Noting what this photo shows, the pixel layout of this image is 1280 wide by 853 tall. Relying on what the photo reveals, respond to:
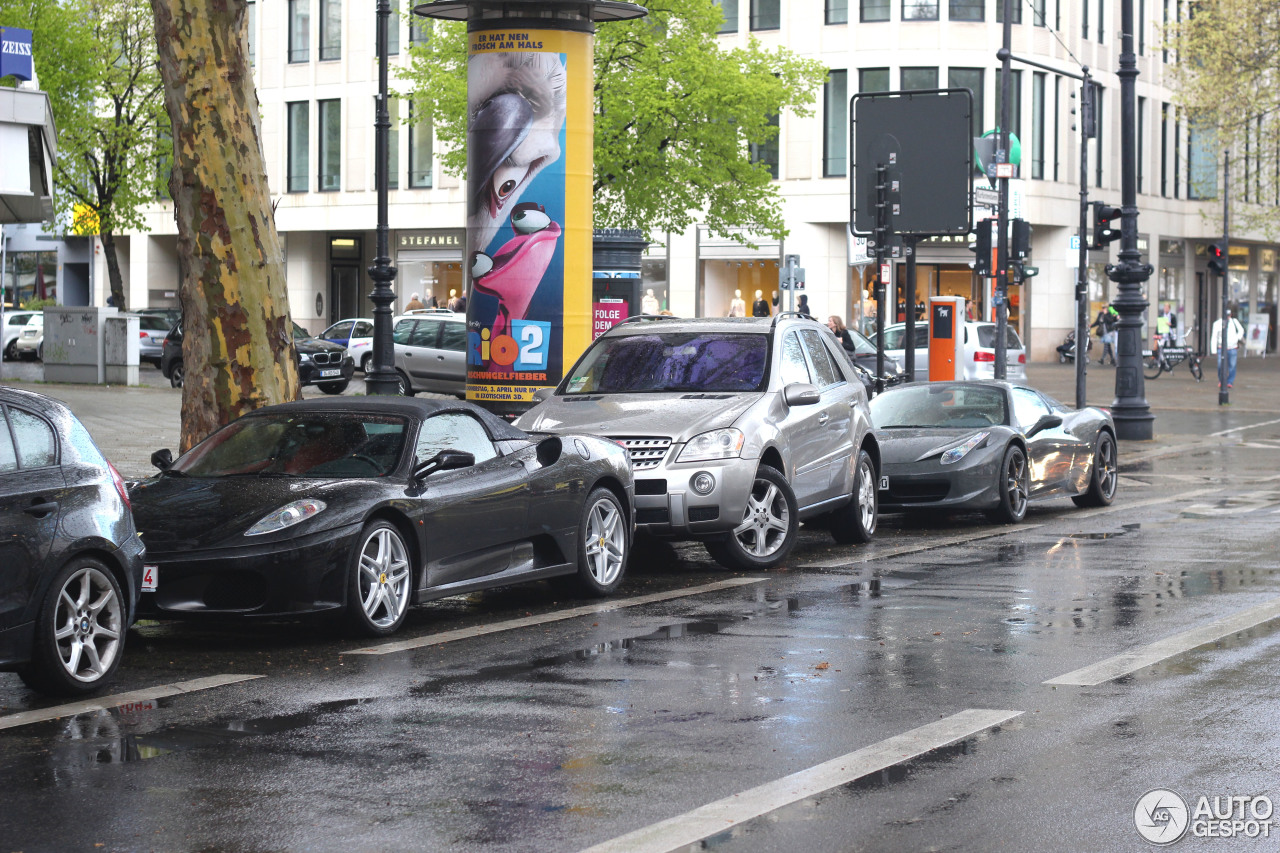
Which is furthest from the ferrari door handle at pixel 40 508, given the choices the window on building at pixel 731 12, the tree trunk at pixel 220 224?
the window on building at pixel 731 12

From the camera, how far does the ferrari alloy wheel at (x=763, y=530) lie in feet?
41.4

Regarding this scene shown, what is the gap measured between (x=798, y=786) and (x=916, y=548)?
8.18 m

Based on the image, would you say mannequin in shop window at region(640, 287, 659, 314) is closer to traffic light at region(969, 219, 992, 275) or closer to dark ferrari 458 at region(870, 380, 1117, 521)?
traffic light at region(969, 219, 992, 275)

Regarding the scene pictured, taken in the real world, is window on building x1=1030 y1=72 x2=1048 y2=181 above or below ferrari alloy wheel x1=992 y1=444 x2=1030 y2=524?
above

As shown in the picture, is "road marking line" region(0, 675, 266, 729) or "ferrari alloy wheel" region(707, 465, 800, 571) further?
"ferrari alloy wheel" region(707, 465, 800, 571)

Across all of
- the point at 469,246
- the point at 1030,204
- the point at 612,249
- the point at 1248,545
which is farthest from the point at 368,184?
the point at 1248,545

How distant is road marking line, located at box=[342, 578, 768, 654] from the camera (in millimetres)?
9234

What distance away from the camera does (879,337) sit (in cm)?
2338

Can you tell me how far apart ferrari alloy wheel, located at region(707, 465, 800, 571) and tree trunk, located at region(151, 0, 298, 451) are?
4.22m

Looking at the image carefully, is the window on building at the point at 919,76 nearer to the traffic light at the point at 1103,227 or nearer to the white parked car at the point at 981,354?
the white parked car at the point at 981,354

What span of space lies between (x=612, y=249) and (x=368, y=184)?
129 ft

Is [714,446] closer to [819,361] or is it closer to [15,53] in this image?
[819,361]

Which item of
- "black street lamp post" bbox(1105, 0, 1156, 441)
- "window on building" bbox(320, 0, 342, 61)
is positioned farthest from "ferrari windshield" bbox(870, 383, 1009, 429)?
"window on building" bbox(320, 0, 342, 61)

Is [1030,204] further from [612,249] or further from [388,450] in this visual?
[388,450]
